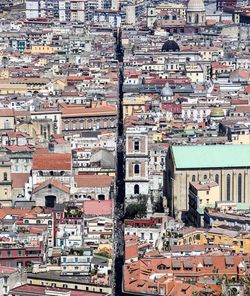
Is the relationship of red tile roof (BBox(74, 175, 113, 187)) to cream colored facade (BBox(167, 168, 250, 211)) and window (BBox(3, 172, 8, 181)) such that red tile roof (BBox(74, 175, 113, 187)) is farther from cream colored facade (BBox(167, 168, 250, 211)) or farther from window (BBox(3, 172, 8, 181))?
window (BBox(3, 172, 8, 181))

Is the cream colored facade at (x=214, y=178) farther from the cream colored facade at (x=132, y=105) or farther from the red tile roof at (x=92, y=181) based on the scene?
the cream colored facade at (x=132, y=105)

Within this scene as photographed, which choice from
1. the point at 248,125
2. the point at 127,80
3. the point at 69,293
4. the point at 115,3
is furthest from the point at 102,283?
the point at 115,3

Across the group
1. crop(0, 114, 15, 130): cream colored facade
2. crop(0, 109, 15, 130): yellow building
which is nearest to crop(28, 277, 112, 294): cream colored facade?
Answer: crop(0, 109, 15, 130): yellow building

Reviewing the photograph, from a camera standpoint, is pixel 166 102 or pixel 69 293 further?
pixel 166 102

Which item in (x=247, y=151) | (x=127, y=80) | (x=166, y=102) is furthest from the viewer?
(x=127, y=80)

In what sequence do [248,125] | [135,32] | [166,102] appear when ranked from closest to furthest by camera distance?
[248,125], [166,102], [135,32]

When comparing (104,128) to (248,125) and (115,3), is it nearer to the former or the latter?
(248,125)
